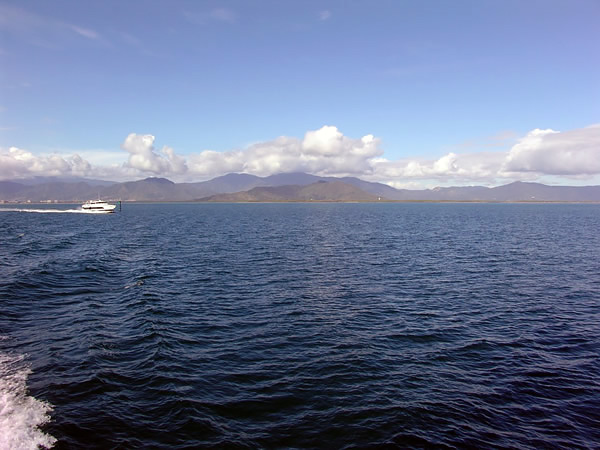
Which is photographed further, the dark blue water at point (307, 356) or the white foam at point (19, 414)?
the dark blue water at point (307, 356)

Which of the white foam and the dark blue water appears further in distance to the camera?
the dark blue water

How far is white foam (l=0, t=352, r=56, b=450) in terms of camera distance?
15.6 m

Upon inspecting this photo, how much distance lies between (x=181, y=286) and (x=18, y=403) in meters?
26.2

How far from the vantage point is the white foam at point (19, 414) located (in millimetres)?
15602

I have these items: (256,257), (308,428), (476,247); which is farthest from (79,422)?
(476,247)

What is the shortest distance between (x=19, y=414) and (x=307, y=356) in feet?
53.1

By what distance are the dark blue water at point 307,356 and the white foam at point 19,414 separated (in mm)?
343

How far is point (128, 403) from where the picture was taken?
19125mm

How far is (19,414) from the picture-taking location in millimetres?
17562

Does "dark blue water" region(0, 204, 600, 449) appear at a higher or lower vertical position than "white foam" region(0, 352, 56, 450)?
lower

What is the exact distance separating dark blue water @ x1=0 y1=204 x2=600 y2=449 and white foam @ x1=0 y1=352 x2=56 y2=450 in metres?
0.34

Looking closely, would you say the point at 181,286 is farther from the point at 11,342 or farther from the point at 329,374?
the point at 329,374

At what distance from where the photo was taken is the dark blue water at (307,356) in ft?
57.4

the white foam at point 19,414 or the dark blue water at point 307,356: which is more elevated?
the white foam at point 19,414
